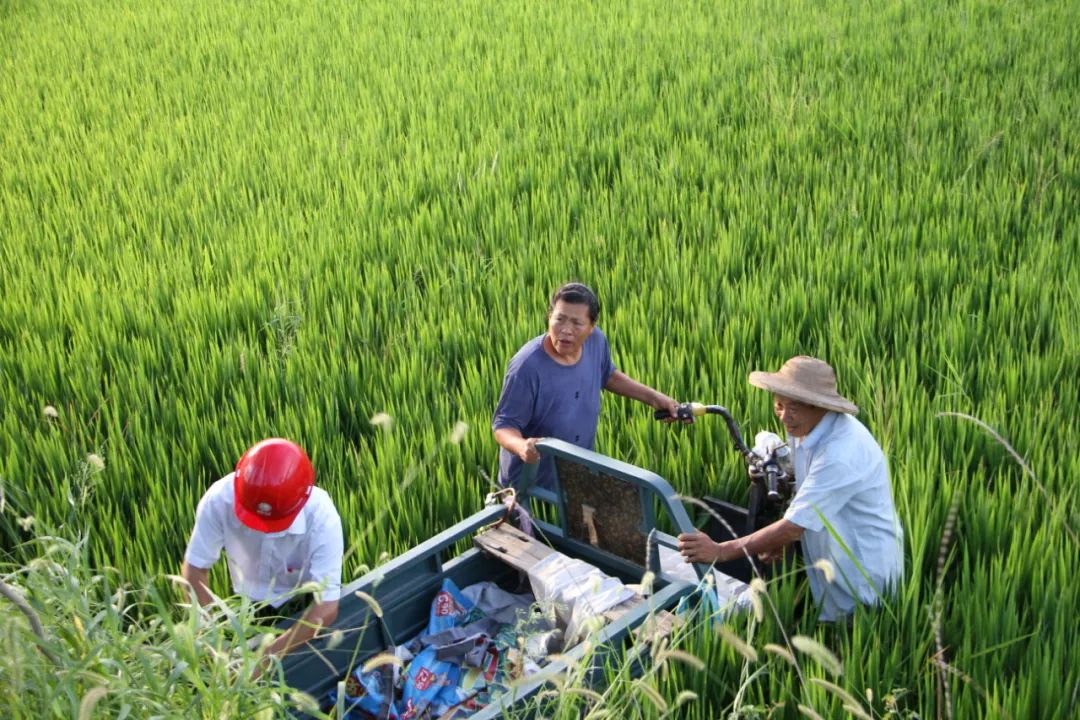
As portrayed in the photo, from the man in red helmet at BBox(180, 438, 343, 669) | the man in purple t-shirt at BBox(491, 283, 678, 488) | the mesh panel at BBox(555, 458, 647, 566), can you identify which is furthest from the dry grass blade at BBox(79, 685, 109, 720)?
the man in purple t-shirt at BBox(491, 283, 678, 488)

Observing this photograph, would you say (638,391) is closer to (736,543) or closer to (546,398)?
(546,398)

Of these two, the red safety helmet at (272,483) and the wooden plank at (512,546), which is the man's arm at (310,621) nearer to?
the red safety helmet at (272,483)

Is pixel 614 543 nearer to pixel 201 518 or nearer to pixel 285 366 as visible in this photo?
pixel 201 518

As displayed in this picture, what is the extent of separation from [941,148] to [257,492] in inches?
222

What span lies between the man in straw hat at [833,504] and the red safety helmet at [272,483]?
3.12 feet

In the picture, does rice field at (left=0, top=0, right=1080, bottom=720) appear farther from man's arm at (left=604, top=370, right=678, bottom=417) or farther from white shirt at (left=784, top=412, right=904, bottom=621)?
man's arm at (left=604, top=370, right=678, bottom=417)

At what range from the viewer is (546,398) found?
3.44 meters

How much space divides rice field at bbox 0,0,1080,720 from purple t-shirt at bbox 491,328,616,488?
0.99 ft

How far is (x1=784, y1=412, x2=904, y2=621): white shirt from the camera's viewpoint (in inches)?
110

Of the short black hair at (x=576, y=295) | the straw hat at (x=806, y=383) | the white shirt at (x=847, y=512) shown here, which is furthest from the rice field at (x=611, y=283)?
the short black hair at (x=576, y=295)

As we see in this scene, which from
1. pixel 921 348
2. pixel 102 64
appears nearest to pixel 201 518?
pixel 921 348

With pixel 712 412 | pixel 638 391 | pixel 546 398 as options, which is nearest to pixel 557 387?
pixel 546 398

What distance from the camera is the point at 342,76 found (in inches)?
401

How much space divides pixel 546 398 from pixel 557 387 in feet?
0.16
